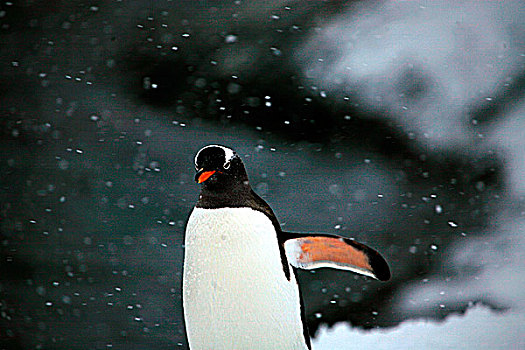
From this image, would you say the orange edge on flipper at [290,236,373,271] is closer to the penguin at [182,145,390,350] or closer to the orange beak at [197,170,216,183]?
the penguin at [182,145,390,350]

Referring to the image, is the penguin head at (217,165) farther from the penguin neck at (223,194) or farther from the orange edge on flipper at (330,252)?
the orange edge on flipper at (330,252)

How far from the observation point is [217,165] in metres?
1.13

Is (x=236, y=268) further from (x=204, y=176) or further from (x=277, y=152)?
(x=277, y=152)

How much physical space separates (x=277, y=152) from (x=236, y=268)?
34.2 inches

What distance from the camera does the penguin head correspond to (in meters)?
1.13

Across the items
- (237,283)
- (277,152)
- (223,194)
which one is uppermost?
(277,152)

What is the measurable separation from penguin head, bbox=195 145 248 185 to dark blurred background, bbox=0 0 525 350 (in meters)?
0.80

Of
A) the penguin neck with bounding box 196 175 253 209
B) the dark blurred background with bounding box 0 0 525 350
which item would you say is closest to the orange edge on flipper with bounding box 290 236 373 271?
the penguin neck with bounding box 196 175 253 209

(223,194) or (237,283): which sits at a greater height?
(223,194)

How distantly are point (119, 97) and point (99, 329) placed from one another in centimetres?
76

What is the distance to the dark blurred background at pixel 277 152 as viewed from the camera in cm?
194

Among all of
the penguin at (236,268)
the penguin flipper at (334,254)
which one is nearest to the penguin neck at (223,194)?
the penguin at (236,268)

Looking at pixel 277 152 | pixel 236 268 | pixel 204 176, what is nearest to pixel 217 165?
pixel 204 176

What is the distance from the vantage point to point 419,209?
2006 millimetres
